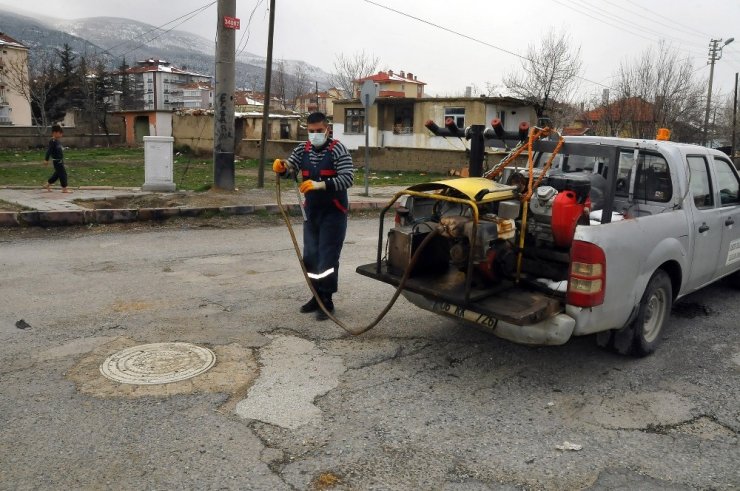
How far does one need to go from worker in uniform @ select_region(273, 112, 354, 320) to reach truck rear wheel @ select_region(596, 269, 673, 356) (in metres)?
2.37

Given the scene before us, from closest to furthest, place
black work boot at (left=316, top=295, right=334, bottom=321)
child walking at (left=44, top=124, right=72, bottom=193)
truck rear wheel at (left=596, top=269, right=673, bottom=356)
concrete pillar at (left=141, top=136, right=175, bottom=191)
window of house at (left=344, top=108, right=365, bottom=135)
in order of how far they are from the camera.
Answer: truck rear wheel at (left=596, top=269, right=673, bottom=356) → black work boot at (left=316, top=295, right=334, bottom=321) → child walking at (left=44, top=124, right=72, bottom=193) → concrete pillar at (left=141, top=136, right=175, bottom=191) → window of house at (left=344, top=108, right=365, bottom=135)

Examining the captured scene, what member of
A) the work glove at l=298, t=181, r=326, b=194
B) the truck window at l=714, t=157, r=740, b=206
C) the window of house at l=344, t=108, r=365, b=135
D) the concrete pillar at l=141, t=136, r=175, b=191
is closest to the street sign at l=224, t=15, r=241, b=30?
the concrete pillar at l=141, t=136, r=175, b=191

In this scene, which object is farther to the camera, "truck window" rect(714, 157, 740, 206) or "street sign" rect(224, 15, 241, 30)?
"street sign" rect(224, 15, 241, 30)

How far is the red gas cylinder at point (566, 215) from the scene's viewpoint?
4.18 m

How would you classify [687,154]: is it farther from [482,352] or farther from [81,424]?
[81,424]

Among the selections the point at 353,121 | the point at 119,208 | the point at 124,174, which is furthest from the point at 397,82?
the point at 119,208

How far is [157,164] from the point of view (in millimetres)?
13000

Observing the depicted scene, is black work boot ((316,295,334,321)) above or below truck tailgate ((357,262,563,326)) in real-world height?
below

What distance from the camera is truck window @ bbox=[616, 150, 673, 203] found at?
5.23 metres

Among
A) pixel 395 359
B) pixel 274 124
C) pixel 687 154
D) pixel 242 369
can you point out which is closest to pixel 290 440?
pixel 242 369

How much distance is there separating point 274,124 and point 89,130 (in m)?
13.5

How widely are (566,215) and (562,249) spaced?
29 cm

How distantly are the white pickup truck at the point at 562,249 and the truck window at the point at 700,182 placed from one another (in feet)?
0.09

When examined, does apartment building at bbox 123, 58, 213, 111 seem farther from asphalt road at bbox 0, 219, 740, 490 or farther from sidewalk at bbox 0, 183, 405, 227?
→ asphalt road at bbox 0, 219, 740, 490
